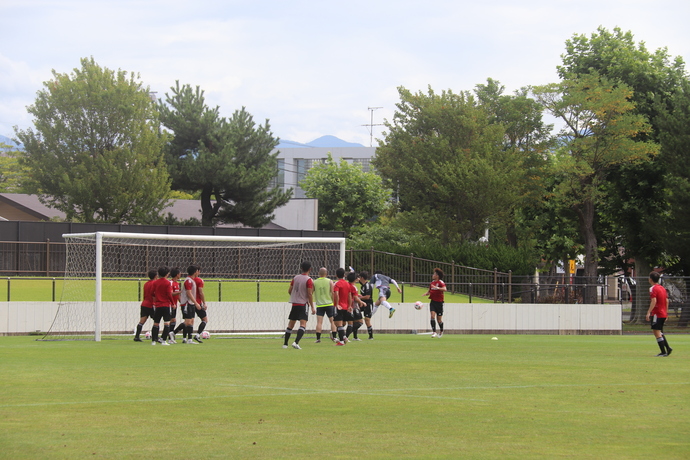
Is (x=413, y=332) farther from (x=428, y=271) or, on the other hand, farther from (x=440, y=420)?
(x=440, y=420)

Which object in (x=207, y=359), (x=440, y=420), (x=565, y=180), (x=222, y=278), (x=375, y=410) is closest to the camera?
(x=440, y=420)

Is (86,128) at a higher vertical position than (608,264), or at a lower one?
higher

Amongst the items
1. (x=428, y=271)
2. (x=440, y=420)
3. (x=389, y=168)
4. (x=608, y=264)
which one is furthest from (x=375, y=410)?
(x=389, y=168)

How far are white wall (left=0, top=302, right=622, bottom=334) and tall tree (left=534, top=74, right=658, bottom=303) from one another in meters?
8.39

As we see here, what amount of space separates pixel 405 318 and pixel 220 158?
2494cm

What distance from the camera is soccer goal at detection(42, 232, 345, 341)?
22.8 m

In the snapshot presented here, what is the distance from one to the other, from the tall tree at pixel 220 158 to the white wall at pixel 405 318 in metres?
24.3

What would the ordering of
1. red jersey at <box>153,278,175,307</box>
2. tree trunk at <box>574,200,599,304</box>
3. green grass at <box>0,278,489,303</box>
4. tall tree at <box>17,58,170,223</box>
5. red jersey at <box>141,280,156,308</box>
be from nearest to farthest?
red jersey at <box>153,278,175,307</box>
red jersey at <box>141,280,156,308</box>
green grass at <box>0,278,489,303</box>
tree trunk at <box>574,200,599,304</box>
tall tree at <box>17,58,170,223</box>

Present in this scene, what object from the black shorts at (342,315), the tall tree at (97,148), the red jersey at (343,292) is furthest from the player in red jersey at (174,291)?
the tall tree at (97,148)

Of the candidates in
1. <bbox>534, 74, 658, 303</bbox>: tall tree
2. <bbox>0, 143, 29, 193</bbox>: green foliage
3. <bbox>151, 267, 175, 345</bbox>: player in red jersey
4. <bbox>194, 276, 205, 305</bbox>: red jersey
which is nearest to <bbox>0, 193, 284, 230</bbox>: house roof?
<bbox>0, 143, 29, 193</bbox>: green foliage

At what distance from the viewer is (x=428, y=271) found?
130ft

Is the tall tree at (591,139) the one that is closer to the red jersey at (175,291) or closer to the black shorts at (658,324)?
the black shorts at (658,324)

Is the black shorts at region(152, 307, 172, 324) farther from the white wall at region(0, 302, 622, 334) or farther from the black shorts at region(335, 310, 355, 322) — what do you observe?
the white wall at region(0, 302, 622, 334)

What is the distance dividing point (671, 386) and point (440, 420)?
451 centimetres
